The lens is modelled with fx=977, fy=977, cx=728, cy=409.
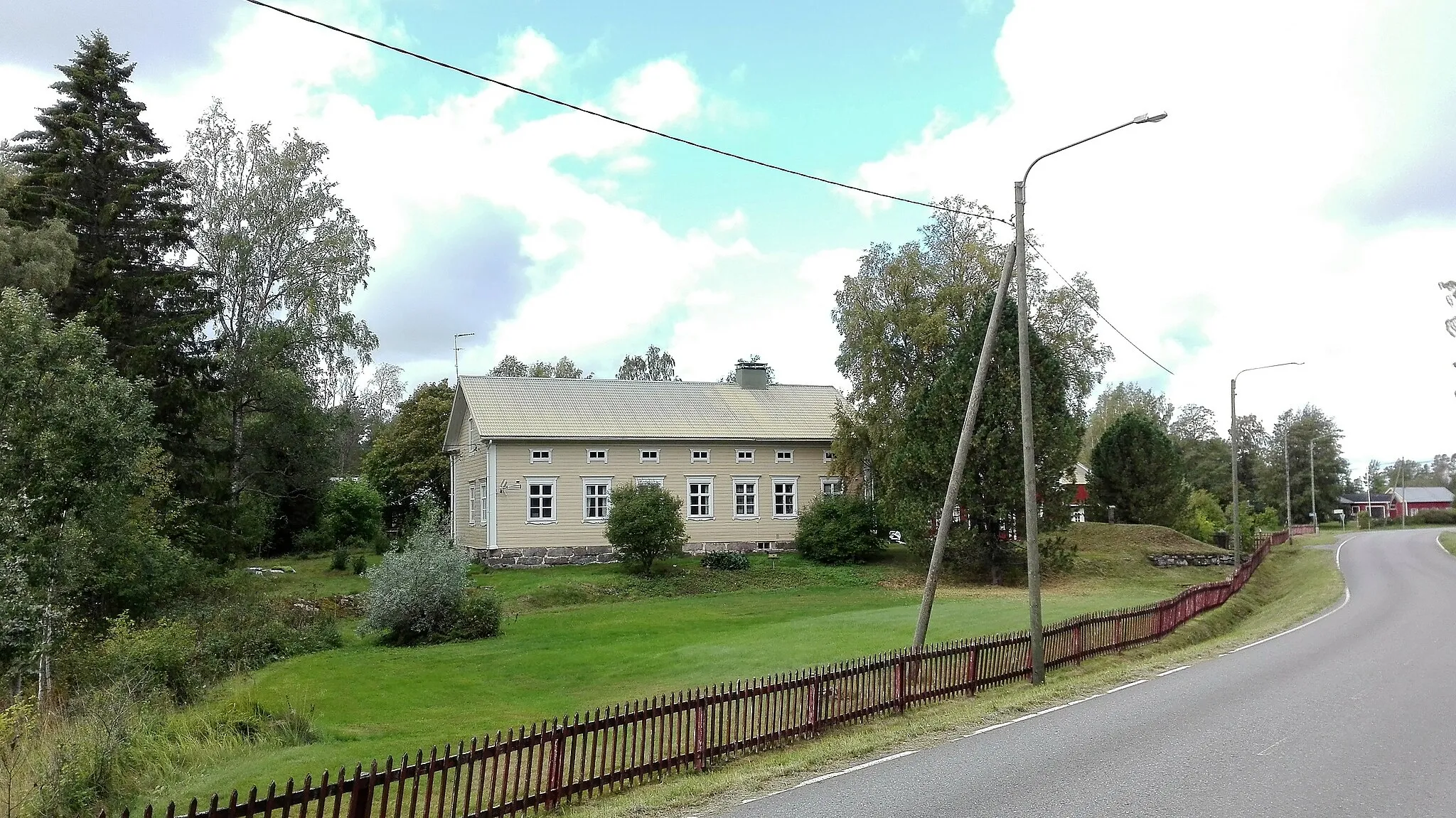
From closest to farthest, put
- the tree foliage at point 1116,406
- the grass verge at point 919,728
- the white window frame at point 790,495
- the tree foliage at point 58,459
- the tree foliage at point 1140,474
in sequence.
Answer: the grass verge at point 919,728 < the tree foliage at point 58,459 < the white window frame at point 790,495 < the tree foliage at point 1140,474 < the tree foliage at point 1116,406

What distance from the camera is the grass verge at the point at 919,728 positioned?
31.9 ft

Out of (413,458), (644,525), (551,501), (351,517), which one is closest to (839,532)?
(644,525)

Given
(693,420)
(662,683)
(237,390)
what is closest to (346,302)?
(237,390)

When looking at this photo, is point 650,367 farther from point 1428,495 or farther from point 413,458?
point 1428,495

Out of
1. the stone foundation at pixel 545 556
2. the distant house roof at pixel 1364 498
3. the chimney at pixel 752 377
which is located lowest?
the distant house roof at pixel 1364 498

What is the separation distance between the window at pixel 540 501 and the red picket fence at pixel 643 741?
26183 mm

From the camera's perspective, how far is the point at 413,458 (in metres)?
56.7

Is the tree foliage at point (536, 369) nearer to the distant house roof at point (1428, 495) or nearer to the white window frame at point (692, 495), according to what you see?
the white window frame at point (692, 495)

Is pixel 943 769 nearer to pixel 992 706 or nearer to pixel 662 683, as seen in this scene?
pixel 992 706

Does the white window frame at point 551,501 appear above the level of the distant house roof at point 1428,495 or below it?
above

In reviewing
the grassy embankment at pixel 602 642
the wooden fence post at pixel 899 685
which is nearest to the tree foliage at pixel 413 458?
the grassy embankment at pixel 602 642

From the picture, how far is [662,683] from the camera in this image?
1816cm

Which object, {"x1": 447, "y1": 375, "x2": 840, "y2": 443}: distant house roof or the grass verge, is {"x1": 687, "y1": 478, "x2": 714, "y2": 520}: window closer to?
{"x1": 447, "y1": 375, "x2": 840, "y2": 443}: distant house roof

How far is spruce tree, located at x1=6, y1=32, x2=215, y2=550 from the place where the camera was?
1135 inches
